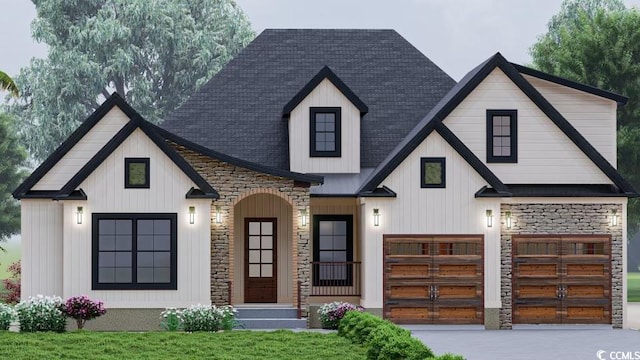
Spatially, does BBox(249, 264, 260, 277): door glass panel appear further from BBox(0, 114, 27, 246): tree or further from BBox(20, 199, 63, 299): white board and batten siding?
BBox(0, 114, 27, 246): tree

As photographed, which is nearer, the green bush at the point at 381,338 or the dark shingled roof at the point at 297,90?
the green bush at the point at 381,338

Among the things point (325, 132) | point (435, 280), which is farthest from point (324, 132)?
point (435, 280)

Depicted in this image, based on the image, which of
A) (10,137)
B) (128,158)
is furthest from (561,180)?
(10,137)

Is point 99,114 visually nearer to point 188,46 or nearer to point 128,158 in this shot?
point 128,158

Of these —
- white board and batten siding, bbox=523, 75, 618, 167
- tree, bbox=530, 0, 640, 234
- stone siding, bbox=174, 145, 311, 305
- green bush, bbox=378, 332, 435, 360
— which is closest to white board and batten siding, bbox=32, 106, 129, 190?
stone siding, bbox=174, 145, 311, 305

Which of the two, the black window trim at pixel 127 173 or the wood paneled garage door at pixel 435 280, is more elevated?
the black window trim at pixel 127 173

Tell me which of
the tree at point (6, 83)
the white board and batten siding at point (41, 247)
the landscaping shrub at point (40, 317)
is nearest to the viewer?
the landscaping shrub at point (40, 317)

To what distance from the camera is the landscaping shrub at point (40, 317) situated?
26933mm

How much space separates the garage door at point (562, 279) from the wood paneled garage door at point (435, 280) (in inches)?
49.3

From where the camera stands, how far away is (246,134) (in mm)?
33438

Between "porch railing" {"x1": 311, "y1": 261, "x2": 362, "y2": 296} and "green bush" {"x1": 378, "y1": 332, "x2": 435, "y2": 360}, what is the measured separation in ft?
40.5

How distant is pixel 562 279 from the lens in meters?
30.4

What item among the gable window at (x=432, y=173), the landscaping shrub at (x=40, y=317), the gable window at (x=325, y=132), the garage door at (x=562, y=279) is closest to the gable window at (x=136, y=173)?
the landscaping shrub at (x=40, y=317)

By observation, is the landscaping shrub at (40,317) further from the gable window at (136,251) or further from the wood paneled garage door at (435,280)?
the wood paneled garage door at (435,280)
